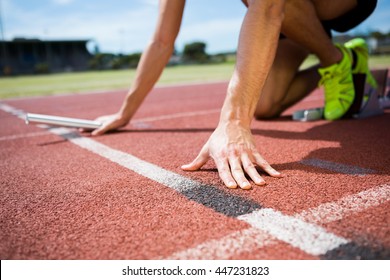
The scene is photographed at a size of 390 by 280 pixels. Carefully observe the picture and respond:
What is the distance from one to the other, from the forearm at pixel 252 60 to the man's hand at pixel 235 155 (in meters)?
0.06

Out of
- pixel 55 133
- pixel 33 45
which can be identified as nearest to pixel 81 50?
pixel 33 45

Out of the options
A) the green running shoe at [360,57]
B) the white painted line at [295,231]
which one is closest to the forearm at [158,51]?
the green running shoe at [360,57]

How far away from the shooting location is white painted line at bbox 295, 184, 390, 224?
1008 mm

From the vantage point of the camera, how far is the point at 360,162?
5.04 feet

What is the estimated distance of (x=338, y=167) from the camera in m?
1.47

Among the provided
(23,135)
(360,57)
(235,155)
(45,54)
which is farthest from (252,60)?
(45,54)

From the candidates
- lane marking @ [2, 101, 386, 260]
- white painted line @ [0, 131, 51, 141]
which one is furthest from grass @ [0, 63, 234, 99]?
lane marking @ [2, 101, 386, 260]

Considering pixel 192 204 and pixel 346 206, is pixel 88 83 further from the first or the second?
pixel 346 206

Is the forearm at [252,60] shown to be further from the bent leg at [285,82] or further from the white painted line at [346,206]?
the bent leg at [285,82]

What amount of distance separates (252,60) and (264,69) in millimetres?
73

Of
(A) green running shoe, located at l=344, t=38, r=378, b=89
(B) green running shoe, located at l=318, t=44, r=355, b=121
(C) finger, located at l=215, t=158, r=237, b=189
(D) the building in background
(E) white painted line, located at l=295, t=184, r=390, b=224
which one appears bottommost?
(E) white painted line, located at l=295, t=184, r=390, b=224

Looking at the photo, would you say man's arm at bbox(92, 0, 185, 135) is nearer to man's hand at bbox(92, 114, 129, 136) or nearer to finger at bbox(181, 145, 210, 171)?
man's hand at bbox(92, 114, 129, 136)

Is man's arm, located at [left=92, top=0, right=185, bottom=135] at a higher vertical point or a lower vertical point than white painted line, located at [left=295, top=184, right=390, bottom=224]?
higher
